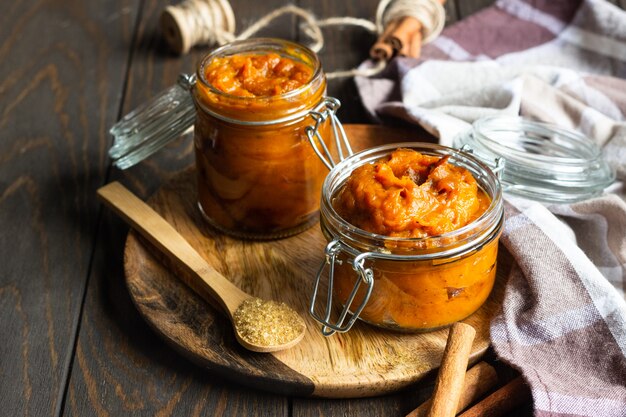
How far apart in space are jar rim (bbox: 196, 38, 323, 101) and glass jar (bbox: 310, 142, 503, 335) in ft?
0.66

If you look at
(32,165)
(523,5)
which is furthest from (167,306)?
(523,5)

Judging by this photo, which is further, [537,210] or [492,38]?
[492,38]

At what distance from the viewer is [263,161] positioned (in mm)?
1854

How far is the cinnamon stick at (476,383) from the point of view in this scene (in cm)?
160

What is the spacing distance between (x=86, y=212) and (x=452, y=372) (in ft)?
3.50

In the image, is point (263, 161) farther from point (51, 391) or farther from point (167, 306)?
point (51, 391)

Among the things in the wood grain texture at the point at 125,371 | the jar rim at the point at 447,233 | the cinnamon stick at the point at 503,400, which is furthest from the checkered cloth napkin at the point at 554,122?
the wood grain texture at the point at 125,371

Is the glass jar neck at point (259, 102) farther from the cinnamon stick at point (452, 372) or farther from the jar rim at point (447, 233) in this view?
the cinnamon stick at point (452, 372)

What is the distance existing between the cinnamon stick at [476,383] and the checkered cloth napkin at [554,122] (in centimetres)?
5

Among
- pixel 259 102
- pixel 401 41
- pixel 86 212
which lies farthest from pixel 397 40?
pixel 86 212

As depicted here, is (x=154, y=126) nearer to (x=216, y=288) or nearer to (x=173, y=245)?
(x=173, y=245)

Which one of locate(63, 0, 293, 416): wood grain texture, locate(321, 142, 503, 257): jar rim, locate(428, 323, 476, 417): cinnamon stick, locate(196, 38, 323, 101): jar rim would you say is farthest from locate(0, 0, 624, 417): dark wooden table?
locate(196, 38, 323, 101): jar rim

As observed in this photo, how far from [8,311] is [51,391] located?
0.91 ft

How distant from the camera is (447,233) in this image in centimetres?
157
